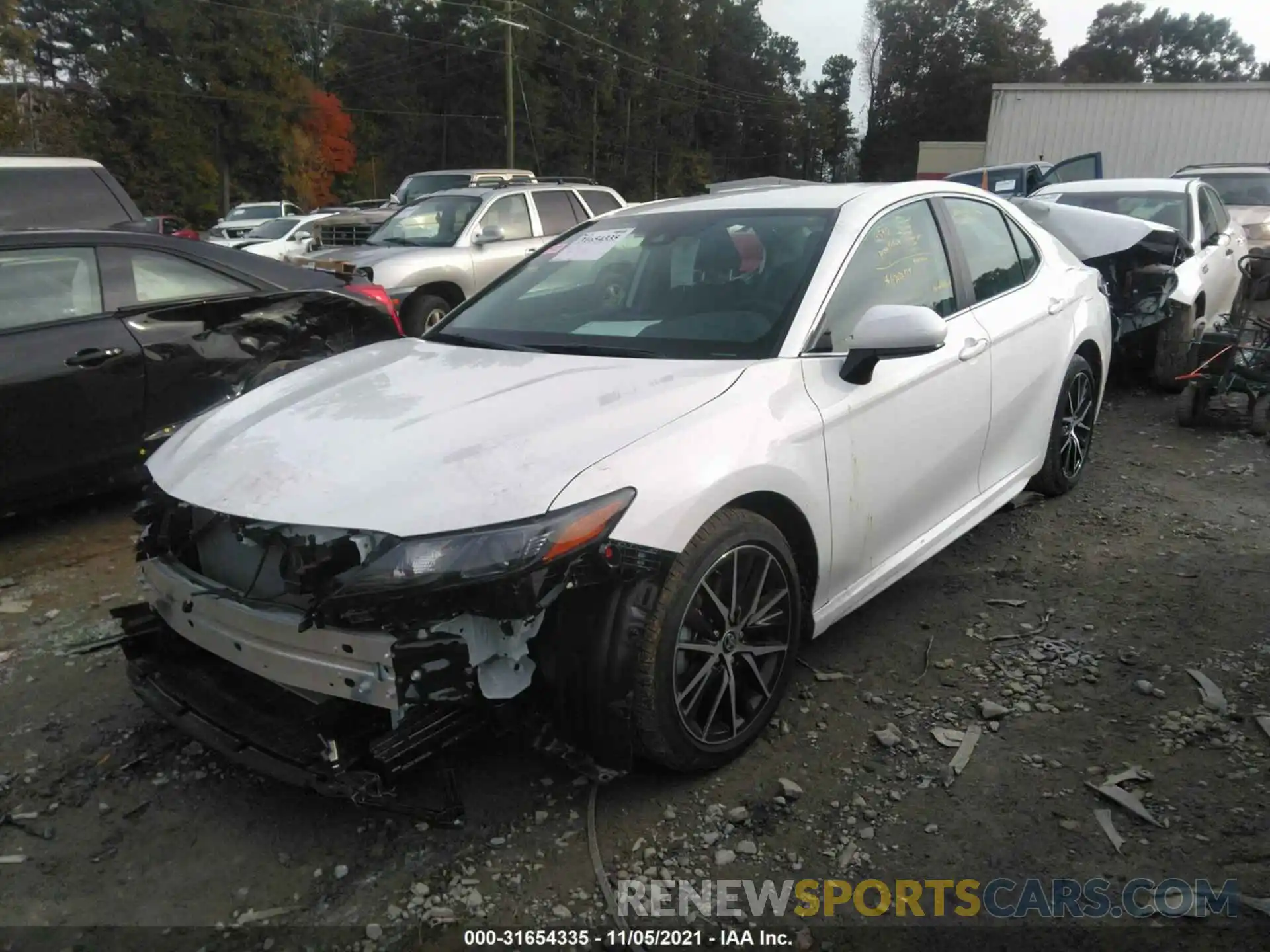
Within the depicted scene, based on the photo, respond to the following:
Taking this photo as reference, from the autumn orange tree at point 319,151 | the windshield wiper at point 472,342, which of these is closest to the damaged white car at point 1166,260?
the windshield wiper at point 472,342

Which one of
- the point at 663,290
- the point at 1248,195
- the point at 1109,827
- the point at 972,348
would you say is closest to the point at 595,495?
the point at 663,290

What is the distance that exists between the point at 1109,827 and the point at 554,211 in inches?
360

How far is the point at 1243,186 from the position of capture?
12672 mm

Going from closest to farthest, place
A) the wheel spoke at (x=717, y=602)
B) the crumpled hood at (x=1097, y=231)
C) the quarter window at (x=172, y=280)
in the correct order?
1. the wheel spoke at (x=717, y=602)
2. the quarter window at (x=172, y=280)
3. the crumpled hood at (x=1097, y=231)

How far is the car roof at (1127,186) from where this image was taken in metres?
8.57

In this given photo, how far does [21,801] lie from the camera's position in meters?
2.74

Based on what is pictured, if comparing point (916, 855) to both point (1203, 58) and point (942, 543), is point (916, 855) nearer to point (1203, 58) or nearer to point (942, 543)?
point (942, 543)

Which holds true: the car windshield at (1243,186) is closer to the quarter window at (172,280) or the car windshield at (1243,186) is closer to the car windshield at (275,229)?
the quarter window at (172,280)

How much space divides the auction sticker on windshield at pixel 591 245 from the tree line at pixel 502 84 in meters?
30.7

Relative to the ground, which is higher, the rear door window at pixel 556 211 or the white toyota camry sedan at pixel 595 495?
the rear door window at pixel 556 211

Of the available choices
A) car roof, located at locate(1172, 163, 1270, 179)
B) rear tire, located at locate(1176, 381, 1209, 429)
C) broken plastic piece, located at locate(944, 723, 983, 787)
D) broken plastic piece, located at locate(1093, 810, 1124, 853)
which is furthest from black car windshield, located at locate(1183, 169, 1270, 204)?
broken plastic piece, located at locate(1093, 810, 1124, 853)

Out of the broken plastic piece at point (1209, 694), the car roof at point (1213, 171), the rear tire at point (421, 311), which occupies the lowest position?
the broken plastic piece at point (1209, 694)

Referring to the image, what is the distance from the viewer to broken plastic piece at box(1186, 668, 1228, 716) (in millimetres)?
3070

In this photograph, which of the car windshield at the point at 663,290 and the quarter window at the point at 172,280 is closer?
the car windshield at the point at 663,290
